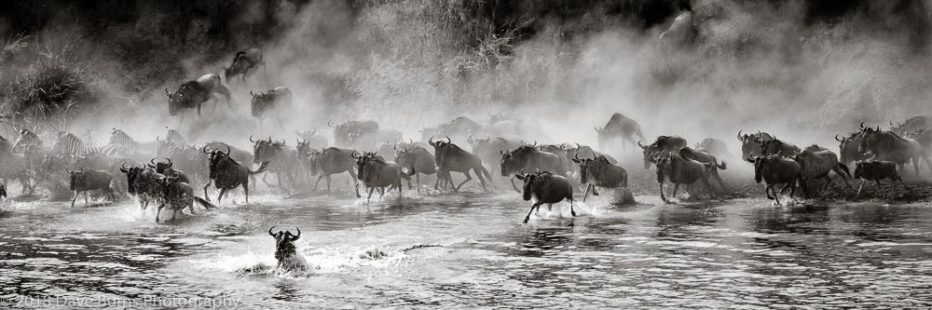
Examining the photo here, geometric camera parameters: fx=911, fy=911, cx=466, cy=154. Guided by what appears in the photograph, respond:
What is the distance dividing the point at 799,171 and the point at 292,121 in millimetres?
22666

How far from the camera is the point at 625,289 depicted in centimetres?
938

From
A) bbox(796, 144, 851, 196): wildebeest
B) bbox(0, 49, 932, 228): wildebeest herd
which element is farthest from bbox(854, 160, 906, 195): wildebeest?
bbox(796, 144, 851, 196): wildebeest

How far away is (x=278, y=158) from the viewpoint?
76.3 feet

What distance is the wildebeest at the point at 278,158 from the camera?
75.7 feet

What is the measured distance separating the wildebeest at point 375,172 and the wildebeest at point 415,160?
5.75ft

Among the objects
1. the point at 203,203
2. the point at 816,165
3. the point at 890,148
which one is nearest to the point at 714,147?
the point at 890,148

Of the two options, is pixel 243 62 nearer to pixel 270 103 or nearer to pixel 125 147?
pixel 270 103

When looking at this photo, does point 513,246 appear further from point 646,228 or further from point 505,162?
point 505,162

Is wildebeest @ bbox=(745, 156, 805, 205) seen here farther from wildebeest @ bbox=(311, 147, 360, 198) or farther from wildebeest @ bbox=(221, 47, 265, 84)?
wildebeest @ bbox=(221, 47, 265, 84)

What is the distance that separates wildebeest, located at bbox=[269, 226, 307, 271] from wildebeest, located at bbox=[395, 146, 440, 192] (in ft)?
37.9

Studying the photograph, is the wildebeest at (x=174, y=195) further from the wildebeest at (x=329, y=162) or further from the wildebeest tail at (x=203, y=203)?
the wildebeest at (x=329, y=162)

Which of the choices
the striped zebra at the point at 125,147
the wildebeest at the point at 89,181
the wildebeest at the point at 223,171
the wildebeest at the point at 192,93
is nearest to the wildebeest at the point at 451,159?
the wildebeest at the point at 223,171

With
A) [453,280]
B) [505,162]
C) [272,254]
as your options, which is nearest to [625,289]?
[453,280]

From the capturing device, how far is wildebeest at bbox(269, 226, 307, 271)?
33.4 feet
